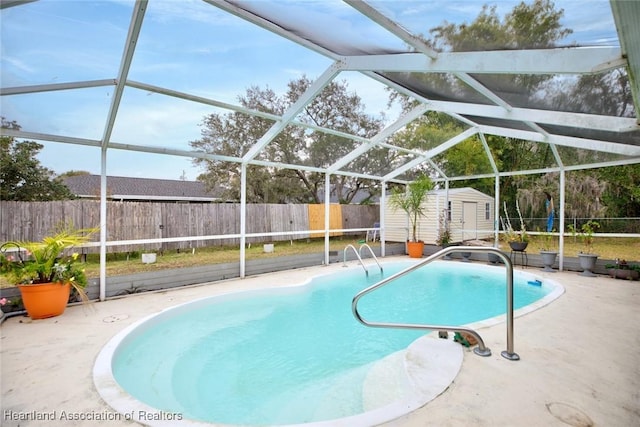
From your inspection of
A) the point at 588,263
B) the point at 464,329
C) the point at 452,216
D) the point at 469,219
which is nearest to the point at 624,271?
the point at 588,263

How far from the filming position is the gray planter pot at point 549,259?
7.42 metres

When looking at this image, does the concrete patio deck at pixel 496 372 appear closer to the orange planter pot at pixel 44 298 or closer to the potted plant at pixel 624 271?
the orange planter pot at pixel 44 298

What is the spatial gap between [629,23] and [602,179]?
15.9m

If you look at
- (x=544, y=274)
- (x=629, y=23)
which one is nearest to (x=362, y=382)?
(x=629, y=23)

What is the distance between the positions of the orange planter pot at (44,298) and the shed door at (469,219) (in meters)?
11.8

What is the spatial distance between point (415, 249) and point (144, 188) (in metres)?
14.1

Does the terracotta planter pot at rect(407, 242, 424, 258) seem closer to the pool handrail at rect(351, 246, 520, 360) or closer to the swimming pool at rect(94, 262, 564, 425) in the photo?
the swimming pool at rect(94, 262, 564, 425)

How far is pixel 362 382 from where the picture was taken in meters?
2.94

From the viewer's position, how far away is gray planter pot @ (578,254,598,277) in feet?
22.7

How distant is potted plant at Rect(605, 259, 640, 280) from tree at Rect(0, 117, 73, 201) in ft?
43.6

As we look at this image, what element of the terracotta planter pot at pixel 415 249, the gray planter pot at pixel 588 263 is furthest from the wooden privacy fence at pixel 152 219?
the gray planter pot at pixel 588 263

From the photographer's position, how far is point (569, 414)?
199cm

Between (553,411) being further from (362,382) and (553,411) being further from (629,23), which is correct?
(629,23)

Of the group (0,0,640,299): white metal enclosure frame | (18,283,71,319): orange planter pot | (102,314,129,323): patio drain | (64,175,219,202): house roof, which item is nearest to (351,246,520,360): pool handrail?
(0,0,640,299): white metal enclosure frame
